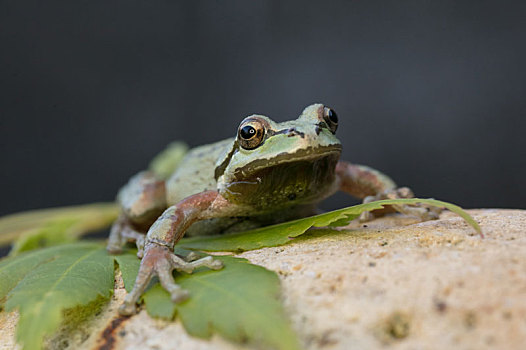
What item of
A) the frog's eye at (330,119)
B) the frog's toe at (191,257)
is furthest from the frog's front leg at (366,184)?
the frog's toe at (191,257)

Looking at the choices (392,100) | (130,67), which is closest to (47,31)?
(130,67)

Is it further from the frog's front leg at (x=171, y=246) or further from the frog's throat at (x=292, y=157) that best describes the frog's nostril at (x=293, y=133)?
the frog's front leg at (x=171, y=246)

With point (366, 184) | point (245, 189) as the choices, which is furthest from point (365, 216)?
point (245, 189)

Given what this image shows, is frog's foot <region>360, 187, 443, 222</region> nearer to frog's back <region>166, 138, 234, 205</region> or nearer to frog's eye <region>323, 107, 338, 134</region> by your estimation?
frog's eye <region>323, 107, 338, 134</region>

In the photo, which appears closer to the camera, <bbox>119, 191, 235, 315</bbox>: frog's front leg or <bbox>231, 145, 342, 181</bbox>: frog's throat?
<bbox>119, 191, 235, 315</bbox>: frog's front leg

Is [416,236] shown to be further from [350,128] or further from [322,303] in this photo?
[350,128]

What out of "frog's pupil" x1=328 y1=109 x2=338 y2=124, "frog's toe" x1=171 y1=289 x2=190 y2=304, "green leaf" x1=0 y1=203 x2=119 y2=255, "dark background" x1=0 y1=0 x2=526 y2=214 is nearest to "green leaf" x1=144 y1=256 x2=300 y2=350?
"frog's toe" x1=171 y1=289 x2=190 y2=304
